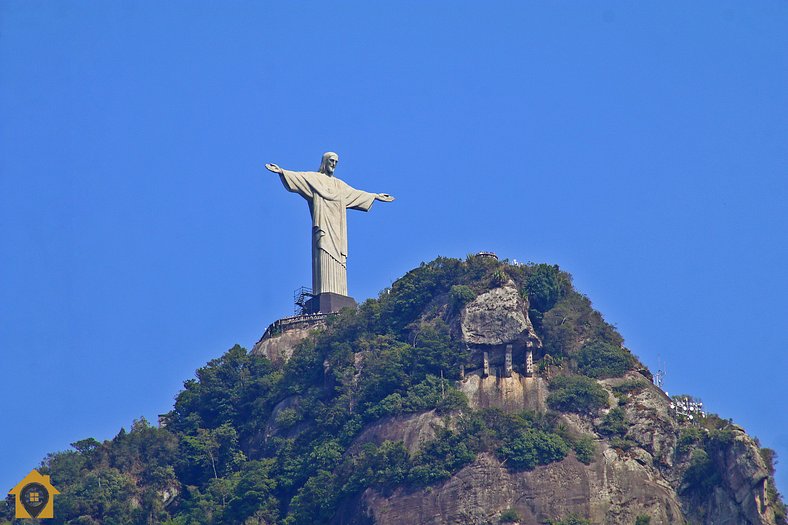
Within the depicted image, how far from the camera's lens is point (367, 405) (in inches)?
3708

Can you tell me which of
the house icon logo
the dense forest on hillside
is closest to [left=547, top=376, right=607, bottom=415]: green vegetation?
the dense forest on hillside

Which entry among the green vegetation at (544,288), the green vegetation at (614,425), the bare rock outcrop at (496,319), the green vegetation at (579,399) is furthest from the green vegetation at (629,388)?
the green vegetation at (544,288)

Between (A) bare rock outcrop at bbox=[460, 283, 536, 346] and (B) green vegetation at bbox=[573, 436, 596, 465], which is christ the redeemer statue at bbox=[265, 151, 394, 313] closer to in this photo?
(A) bare rock outcrop at bbox=[460, 283, 536, 346]

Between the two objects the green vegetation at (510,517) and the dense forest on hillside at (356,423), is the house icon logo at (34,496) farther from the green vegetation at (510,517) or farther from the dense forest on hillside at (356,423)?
the green vegetation at (510,517)

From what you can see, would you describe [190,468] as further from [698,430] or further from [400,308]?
[698,430]

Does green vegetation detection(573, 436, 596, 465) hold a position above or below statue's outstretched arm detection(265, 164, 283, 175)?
below

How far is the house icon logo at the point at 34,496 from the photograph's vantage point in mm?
80812

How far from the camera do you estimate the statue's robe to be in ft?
335

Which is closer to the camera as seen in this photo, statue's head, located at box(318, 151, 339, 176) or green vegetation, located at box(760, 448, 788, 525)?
green vegetation, located at box(760, 448, 788, 525)

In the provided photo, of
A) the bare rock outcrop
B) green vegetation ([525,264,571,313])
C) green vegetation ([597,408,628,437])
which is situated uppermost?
green vegetation ([525,264,571,313])

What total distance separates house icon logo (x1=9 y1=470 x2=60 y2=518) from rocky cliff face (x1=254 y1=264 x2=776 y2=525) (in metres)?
10.3

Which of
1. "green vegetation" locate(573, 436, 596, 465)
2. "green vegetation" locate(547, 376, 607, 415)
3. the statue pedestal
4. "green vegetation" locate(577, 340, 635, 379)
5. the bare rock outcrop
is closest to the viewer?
"green vegetation" locate(573, 436, 596, 465)

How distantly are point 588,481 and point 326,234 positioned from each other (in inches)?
722

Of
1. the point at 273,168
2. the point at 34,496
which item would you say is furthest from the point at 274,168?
the point at 34,496
